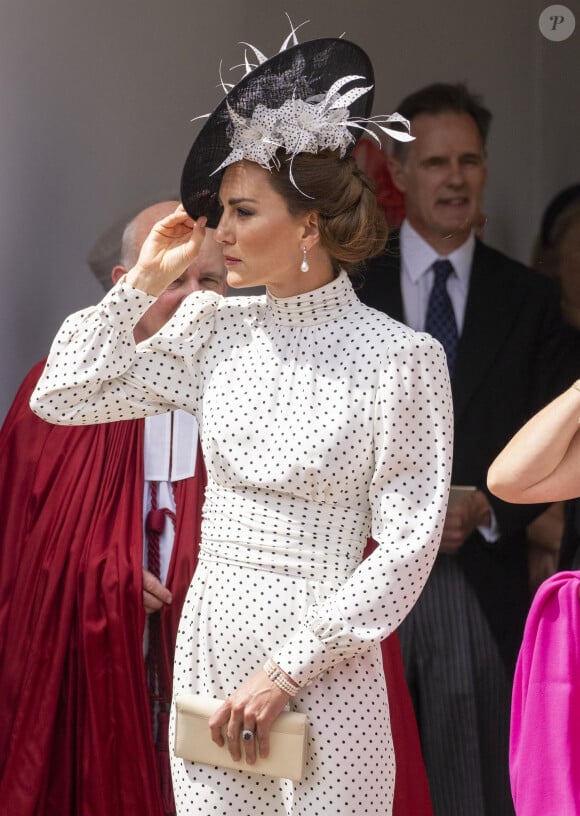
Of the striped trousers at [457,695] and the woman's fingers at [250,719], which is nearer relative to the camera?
the woman's fingers at [250,719]

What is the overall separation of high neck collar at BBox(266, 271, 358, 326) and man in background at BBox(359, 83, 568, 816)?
1.18 metres

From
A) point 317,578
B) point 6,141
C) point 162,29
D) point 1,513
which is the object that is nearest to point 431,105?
point 162,29

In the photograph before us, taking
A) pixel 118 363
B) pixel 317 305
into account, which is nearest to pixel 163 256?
pixel 118 363

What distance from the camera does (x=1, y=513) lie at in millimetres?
4004

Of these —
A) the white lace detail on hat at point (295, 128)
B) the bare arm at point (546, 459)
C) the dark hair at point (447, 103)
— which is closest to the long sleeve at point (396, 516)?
the bare arm at point (546, 459)

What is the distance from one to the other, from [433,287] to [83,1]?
4.22 ft

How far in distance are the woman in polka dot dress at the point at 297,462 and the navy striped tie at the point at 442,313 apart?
1163 millimetres

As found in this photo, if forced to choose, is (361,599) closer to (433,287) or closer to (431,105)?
(433,287)

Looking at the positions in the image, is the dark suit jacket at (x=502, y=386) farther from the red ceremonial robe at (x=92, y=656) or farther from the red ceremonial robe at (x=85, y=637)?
the red ceremonial robe at (x=85, y=637)

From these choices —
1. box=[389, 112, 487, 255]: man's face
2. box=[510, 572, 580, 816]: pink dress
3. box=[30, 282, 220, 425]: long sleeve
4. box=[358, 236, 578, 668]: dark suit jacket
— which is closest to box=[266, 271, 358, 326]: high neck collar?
box=[30, 282, 220, 425]: long sleeve

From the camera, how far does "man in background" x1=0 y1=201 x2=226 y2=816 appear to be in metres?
3.71

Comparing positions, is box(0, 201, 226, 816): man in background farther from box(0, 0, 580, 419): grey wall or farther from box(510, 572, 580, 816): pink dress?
box(510, 572, 580, 816): pink dress

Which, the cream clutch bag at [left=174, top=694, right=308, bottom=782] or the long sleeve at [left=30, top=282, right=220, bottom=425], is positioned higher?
the long sleeve at [left=30, top=282, right=220, bottom=425]

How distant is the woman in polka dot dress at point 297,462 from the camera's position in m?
2.75
